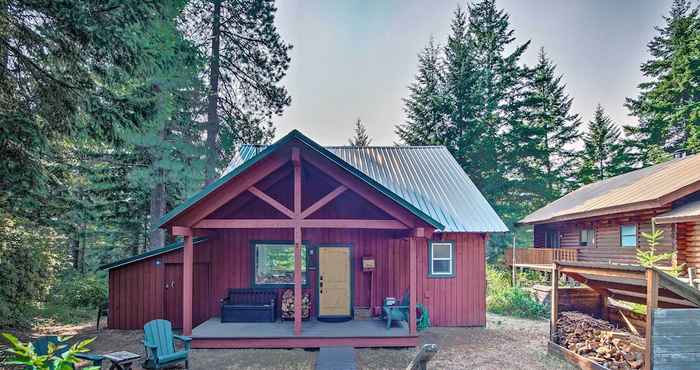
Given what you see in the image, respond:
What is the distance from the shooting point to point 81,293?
43.0ft

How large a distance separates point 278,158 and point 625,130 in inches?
976

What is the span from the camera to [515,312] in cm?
1235

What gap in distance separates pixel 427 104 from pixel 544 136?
7.60m

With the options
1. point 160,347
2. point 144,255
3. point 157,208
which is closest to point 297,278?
point 160,347

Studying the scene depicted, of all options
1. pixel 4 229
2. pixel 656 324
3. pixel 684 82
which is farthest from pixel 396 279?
pixel 684 82

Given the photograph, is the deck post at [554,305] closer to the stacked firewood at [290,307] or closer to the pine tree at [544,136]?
the stacked firewood at [290,307]

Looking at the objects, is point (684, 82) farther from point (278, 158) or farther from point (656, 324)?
point (278, 158)

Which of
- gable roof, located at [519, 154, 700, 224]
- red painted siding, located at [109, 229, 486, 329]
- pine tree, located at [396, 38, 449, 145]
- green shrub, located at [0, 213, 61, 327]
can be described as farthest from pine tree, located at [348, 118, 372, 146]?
green shrub, located at [0, 213, 61, 327]

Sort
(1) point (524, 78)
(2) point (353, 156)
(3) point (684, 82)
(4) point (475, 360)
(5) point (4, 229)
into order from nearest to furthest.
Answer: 1. (4) point (475, 360)
2. (5) point (4, 229)
3. (2) point (353, 156)
4. (3) point (684, 82)
5. (1) point (524, 78)

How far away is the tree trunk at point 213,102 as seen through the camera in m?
15.0

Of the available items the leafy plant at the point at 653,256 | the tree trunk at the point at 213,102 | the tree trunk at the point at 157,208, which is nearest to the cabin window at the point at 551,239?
the leafy plant at the point at 653,256

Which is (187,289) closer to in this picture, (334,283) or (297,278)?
(297,278)

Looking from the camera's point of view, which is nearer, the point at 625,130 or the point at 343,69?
the point at 343,69

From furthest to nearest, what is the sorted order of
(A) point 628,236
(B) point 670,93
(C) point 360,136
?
(C) point 360,136, (B) point 670,93, (A) point 628,236
